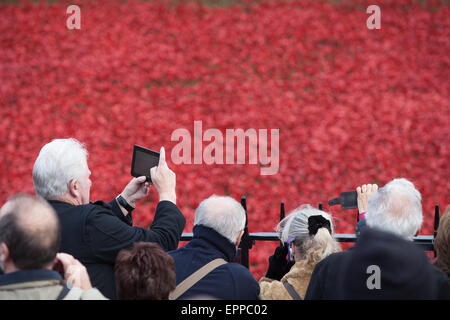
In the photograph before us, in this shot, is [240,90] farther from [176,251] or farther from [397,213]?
[397,213]

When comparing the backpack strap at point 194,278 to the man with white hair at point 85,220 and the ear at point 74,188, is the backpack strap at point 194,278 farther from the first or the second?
the ear at point 74,188

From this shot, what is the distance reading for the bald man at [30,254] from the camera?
4.21ft

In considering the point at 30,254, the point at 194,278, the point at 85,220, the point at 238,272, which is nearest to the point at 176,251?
the point at 194,278

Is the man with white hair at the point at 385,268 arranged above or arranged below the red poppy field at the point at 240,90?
below

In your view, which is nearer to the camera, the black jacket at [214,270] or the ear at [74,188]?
the black jacket at [214,270]

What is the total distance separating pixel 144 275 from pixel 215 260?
0.39m

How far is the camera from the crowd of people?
130cm

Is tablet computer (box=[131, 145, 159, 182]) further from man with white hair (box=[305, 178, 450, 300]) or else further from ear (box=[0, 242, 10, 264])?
man with white hair (box=[305, 178, 450, 300])

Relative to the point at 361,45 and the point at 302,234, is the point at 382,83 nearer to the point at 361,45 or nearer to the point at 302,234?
the point at 361,45

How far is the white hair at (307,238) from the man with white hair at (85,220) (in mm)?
461

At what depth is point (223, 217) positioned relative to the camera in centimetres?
180

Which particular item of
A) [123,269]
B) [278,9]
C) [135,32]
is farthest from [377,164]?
[123,269]

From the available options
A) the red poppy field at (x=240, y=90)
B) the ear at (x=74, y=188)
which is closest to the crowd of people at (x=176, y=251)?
the ear at (x=74, y=188)
